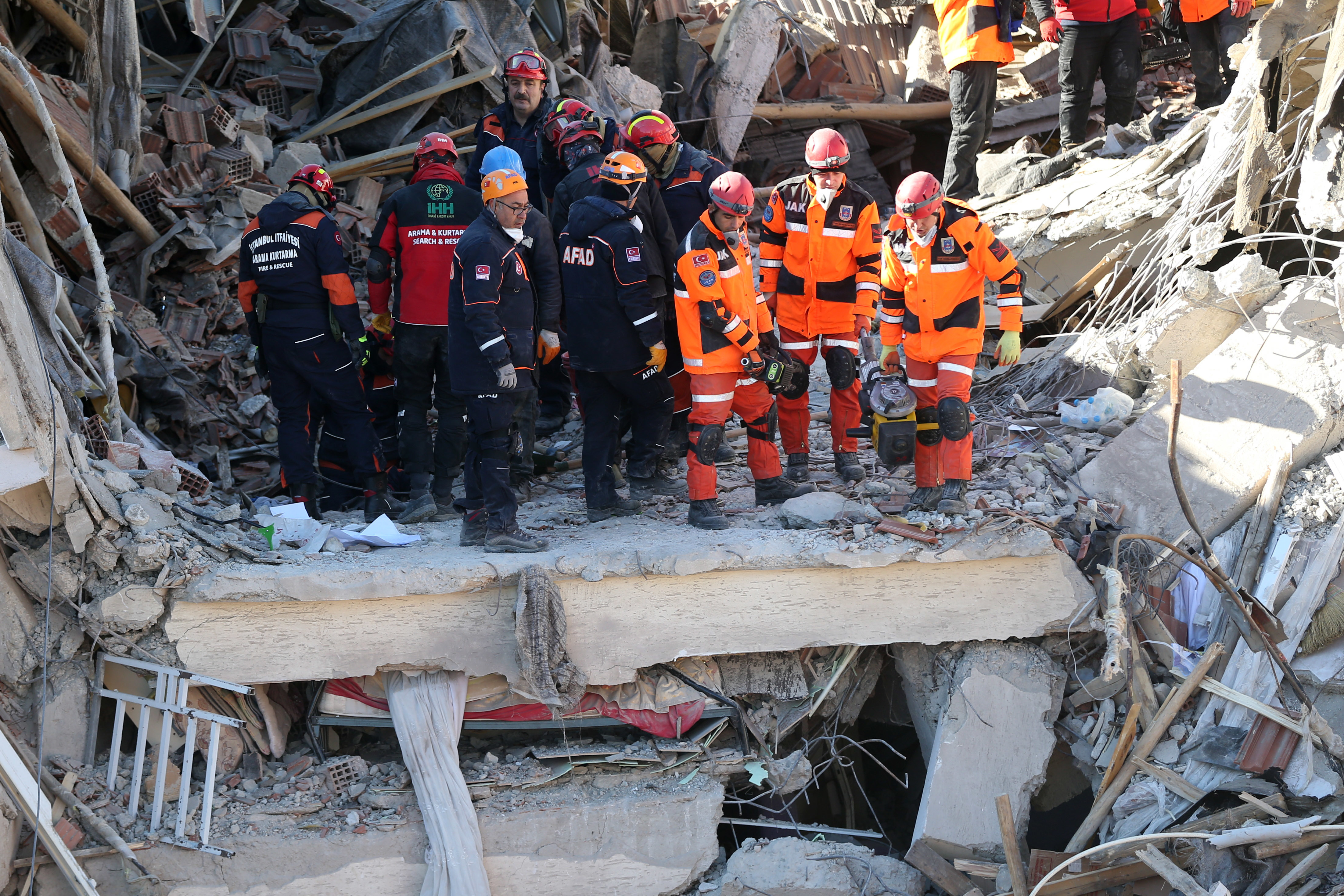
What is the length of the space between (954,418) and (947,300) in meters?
0.60

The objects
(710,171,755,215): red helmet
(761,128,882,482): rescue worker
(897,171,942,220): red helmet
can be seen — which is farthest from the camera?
(761,128,882,482): rescue worker

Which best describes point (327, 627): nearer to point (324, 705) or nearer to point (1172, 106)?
point (324, 705)

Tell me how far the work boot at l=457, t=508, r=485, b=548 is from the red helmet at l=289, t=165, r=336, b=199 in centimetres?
225

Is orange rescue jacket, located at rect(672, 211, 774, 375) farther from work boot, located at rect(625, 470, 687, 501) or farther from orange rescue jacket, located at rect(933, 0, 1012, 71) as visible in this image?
orange rescue jacket, located at rect(933, 0, 1012, 71)

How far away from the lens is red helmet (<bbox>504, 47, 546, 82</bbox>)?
6785 millimetres

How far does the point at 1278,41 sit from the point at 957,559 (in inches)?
148

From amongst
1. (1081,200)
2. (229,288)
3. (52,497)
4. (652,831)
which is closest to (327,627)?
(52,497)

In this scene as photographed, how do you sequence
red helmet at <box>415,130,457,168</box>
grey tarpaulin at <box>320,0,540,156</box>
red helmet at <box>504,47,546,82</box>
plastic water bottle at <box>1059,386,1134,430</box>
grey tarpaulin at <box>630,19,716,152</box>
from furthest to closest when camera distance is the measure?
grey tarpaulin at <box>630,19,716,152</box> → grey tarpaulin at <box>320,0,540,156</box> → red helmet at <box>504,47,546,82</box> → plastic water bottle at <box>1059,386,1134,430</box> → red helmet at <box>415,130,457,168</box>

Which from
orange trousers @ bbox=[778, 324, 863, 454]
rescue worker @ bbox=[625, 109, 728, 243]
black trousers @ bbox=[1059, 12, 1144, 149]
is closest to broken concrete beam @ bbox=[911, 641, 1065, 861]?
orange trousers @ bbox=[778, 324, 863, 454]

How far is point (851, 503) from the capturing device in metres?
5.66

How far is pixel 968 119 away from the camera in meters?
8.09

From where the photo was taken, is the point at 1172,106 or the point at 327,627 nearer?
the point at 327,627

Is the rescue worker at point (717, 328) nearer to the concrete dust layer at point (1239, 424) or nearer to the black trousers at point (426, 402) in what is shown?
the black trousers at point (426, 402)

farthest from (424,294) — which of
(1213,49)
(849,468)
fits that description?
(1213,49)
